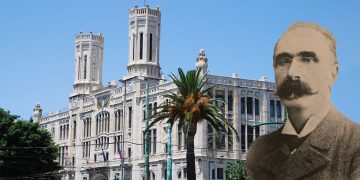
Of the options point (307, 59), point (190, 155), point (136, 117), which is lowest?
point (190, 155)

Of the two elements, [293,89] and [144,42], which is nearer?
[293,89]

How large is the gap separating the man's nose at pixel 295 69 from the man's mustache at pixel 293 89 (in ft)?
0.16

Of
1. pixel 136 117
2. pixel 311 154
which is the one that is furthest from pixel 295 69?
pixel 136 117

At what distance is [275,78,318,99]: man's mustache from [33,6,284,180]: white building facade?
5504 centimetres

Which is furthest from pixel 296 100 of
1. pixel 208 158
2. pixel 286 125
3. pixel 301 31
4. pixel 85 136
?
pixel 85 136

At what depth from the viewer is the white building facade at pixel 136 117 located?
63.6 m

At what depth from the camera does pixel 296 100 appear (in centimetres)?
647

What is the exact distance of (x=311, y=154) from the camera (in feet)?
20.5

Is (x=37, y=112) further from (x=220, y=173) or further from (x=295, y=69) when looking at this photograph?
(x=295, y=69)

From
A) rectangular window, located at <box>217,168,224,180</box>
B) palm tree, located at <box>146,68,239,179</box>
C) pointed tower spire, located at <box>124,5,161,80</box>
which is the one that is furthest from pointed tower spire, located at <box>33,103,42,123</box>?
palm tree, located at <box>146,68,239,179</box>

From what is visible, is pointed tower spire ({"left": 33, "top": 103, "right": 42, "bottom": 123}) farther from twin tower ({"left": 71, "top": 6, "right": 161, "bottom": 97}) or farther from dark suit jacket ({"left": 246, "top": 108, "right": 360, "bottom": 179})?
dark suit jacket ({"left": 246, "top": 108, "right": 360, "bottom": 179})

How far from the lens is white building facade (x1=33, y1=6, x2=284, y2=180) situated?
63562mm

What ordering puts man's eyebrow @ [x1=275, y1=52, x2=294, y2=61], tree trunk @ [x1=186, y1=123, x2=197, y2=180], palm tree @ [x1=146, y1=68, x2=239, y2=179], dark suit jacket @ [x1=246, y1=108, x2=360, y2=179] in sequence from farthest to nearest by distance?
1. palm tree @ [x1=146, y1=68, x2=239, y2=179]
2. tree trunk @ [x1=186, y1=123, x2=197, y2=180]
3. man's eyebrow @ [x1=275, y1=52, x2=294, y2=61]
4. dark suit jacket @ [x1=246, y1=108, x2=360, y2=179]

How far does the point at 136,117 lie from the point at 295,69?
63.8 metres
